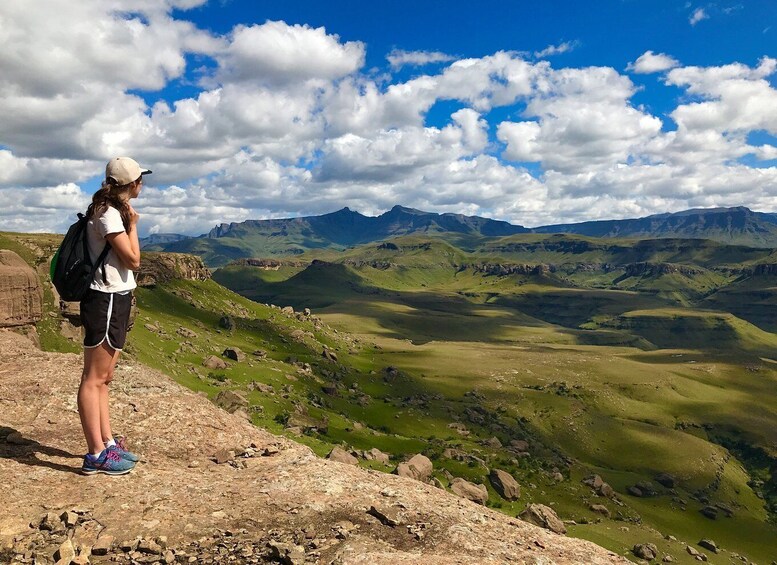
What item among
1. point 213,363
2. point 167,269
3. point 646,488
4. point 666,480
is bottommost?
point 666,480

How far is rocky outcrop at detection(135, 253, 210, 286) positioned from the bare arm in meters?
139

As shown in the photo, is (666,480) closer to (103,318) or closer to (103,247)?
(103,318)

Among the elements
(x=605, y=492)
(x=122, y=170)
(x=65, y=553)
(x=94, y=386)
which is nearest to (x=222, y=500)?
(x=65, y=553)

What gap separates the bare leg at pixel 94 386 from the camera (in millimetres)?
10836

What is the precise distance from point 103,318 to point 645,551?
2209 inches

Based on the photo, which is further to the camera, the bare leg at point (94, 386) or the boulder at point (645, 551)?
the boulder at point (645, 551)

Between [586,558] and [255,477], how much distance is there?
8530 mm

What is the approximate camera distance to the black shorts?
10.6m

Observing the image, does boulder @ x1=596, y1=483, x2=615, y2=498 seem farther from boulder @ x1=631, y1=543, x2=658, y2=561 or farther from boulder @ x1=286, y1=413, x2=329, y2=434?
boulder @ x1=286, y1=413, x2=329, y2=434

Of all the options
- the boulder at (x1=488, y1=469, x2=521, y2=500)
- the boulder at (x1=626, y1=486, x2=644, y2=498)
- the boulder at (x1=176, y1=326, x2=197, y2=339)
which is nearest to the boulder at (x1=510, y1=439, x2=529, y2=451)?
the boulder at (x1=626, y1=486, x2=644, y2=498)

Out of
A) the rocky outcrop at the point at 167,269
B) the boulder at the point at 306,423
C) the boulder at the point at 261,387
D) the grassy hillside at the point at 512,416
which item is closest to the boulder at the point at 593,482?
the grassy hillside at the point at 512,416

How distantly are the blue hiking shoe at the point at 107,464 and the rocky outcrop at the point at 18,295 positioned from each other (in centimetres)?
2471

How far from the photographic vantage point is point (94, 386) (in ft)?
36.3

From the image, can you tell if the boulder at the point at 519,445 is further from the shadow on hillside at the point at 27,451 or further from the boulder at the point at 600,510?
the shadow on hillside at the point at 27,451
